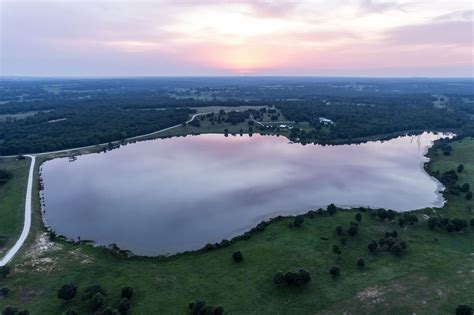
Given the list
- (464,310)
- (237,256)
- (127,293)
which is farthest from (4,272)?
(464,310)

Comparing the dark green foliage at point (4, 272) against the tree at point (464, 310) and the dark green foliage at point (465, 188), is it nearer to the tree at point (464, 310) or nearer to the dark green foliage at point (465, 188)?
the tree at point (464, 310)

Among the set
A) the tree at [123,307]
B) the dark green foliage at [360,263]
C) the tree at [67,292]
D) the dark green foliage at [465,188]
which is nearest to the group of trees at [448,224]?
the dark green foliage at [465,188]

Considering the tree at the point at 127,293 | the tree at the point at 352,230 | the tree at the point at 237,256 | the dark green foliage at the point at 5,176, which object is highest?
the dark green foliage at the point at 5,176

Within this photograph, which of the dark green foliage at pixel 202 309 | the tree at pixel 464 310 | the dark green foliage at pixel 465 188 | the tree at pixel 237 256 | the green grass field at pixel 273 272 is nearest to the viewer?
the tree at pixel 464 310

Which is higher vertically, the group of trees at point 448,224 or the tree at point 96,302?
the group of trees at point 448,224

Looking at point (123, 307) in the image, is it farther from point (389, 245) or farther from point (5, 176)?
point (5, 176)

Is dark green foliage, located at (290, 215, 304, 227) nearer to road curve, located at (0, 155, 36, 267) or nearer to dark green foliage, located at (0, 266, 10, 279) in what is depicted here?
dark green foliage, located at (0, 266, 10, 279)

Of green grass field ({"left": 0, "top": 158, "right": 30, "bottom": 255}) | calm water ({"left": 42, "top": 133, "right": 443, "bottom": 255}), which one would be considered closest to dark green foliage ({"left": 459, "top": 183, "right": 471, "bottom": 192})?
calm water ({"left": 42, "top": 133, "right": 443, "bottom": 255})

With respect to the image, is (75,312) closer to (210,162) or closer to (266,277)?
(266,277)
